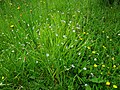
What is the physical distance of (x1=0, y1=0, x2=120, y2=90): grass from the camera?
224 centimetres

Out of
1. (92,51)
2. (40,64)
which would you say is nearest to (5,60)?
(40,64)

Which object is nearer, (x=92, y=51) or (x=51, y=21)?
(x=92, y=51)

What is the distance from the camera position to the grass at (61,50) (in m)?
2.24

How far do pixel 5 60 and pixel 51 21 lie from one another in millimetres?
910

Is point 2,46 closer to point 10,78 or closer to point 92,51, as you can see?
point 10,78

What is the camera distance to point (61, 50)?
2.55m

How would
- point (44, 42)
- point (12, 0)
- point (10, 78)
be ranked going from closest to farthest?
point (10, 78) → point (44, 42) → point (12, 0)

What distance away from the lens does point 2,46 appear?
2801mm

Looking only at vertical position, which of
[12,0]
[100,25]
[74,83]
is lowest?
[74,83]

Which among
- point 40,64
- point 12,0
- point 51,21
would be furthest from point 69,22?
point 12,0

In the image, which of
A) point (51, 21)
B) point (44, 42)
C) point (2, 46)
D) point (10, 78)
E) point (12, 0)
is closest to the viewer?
point (10, 78)

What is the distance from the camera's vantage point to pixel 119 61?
8.18 feet

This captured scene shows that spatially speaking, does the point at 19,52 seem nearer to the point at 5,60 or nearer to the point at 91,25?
the point at 5,60

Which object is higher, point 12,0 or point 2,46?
point 12,0
